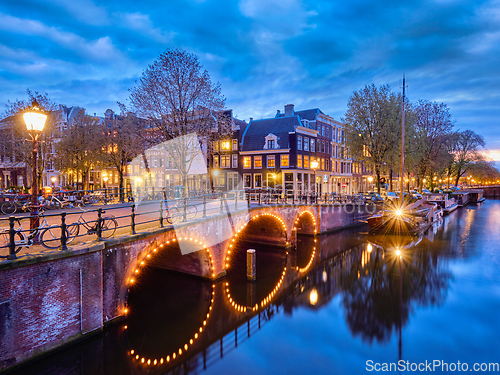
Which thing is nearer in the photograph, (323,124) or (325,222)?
(325,222)

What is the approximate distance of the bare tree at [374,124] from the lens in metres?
32.8

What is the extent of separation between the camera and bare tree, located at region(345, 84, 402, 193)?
108ft

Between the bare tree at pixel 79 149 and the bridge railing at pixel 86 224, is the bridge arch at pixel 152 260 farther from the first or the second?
the bare tree at pixel 79 149

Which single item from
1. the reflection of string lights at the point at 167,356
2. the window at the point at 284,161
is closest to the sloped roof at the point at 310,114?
A: the window at the point at 284,161

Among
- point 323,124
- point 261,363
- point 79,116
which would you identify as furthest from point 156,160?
point 261,363

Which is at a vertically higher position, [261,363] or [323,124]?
[323,124]

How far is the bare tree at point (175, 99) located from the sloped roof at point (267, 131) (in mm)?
17322

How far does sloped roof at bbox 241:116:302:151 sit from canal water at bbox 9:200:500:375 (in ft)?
68.5

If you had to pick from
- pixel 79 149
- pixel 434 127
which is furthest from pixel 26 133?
pixel 434 127

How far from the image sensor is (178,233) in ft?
41.7

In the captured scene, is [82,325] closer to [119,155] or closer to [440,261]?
[440,261]

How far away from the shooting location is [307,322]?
12.1 metres

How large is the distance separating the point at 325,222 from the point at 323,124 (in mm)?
19865

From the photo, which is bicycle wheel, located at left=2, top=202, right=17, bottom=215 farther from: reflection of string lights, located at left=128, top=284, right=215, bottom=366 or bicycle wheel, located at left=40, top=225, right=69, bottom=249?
reflection of string lights, located at left=128, top=284, right=215, bottom=366
